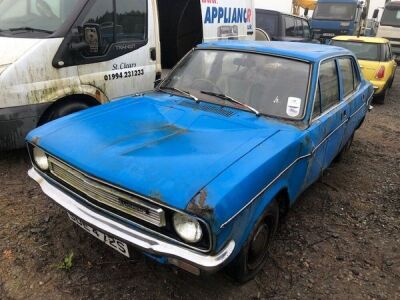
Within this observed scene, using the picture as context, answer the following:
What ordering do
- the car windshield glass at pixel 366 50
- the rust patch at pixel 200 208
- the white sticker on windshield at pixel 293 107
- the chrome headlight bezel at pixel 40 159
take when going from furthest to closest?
the car windshield glass at pixel 366 50 < the white sticker on windshield at pixel 293 107 < the chrome headlight bezel at pixel 40 159 < the rust patch at pixel 200 208

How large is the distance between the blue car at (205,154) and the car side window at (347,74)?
9.2 inches

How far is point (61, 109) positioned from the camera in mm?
4391

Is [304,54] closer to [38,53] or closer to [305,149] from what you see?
[305,149]

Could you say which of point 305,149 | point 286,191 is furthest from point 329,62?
point 286,191

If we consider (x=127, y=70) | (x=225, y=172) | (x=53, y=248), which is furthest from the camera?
(x=127, y=70)

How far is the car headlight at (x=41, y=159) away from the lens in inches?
111

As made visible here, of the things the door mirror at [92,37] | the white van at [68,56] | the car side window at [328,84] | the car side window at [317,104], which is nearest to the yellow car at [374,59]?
the car side window at [328,84]

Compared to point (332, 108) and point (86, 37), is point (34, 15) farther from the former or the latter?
point (332, 108)

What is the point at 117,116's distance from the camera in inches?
122

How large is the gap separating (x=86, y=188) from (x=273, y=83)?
182cm

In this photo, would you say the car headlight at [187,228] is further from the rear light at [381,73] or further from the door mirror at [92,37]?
the rear light at [381,73]

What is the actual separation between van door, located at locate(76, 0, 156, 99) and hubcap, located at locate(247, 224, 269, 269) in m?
2.87

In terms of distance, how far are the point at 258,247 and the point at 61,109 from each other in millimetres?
2848

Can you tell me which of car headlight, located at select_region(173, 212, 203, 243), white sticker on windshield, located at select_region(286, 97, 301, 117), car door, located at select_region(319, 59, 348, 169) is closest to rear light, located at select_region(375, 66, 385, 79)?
car door, located at select_region(319, 59, 348, 169)
